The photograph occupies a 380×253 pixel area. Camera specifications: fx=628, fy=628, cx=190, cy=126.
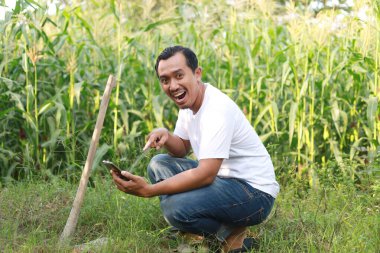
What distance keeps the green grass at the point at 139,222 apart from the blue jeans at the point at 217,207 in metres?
0.22

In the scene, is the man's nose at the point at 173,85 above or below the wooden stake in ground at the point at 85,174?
above

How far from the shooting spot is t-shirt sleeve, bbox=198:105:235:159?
11.8 ft

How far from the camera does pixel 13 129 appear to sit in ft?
19.7

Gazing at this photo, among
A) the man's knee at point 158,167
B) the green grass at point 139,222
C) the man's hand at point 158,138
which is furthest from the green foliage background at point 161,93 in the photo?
the man's hand at point 158,138

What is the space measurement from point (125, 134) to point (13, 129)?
1.09 metres

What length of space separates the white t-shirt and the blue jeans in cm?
7

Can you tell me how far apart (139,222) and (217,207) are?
0.78m

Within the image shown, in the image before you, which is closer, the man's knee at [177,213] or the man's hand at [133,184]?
the man's hand at [133,184]

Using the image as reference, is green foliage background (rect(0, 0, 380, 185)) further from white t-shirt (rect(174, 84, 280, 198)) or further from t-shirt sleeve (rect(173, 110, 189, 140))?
white t-shirt (rect(174, 84, 280, 198))

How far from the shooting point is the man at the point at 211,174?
3611 mm

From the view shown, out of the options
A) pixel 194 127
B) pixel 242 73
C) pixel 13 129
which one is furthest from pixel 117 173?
pixel 242 73

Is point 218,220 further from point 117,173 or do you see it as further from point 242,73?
point 242,73

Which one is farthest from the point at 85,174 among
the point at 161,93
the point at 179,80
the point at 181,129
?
the point at 161,93

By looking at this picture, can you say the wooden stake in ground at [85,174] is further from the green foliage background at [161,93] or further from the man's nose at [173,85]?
the green foliage background at [161,93]
